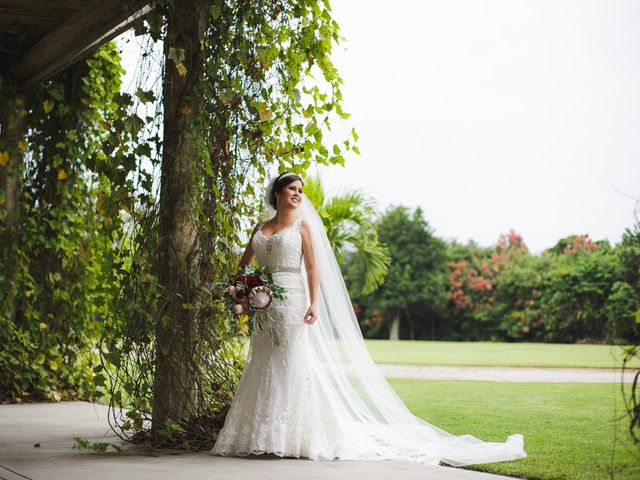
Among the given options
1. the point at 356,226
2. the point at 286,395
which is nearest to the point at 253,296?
the point at 286,395

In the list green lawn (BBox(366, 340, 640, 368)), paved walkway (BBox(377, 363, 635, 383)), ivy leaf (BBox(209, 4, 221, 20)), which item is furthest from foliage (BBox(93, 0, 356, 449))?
green lawn (BBox(366, 340, 640, 368))

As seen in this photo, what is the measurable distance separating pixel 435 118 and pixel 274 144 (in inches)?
1673

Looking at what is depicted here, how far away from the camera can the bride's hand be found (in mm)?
5211

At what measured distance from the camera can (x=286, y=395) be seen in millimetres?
5059

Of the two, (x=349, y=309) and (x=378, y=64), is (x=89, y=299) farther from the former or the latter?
(x=378, y=64)

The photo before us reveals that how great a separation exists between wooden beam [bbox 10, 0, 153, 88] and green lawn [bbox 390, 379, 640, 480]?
392 cm

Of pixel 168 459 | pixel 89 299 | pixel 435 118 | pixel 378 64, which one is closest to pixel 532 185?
pixel 435 118

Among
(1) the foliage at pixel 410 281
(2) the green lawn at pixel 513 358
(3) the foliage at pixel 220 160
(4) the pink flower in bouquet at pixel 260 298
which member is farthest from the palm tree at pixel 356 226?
(1) the foliage at pixel 410 281

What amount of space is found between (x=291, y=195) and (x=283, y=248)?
0.37 metres

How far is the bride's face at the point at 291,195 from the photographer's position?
213 inches

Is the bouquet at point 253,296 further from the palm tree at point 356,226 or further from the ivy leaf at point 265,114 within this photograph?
the palm tree at point 356,226

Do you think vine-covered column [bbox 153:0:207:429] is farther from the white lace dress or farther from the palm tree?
the palm tree

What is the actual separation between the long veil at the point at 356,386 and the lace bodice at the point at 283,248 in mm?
141

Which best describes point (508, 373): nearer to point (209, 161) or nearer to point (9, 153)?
point (9, 153)
